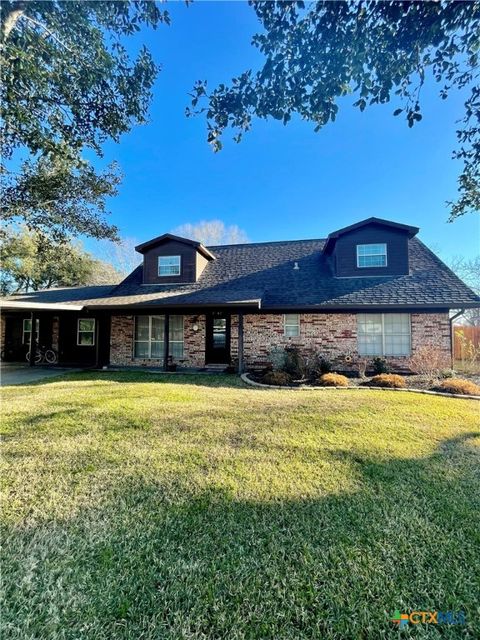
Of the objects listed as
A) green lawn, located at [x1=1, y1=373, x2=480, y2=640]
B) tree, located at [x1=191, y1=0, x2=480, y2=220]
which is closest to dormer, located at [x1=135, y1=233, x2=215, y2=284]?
green lawn, located at [x1=1, y1=373, x2=480, y2=640]

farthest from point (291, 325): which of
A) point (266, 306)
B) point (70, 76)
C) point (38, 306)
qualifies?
point (38, 306)

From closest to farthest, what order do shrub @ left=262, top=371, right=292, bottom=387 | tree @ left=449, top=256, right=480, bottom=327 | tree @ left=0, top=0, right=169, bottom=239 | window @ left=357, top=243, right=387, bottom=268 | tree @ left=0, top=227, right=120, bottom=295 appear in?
1. tree @ left=0, top=0, right=169, bottom=239
2. shrub @ left=262, top=371, right=292, bottom=387
3. window @ left=357, top=243, right=387, bottom=268
4. tree @ left=0, top=227, right=120, bottom=295
5. tree @ left=449, top=256, right=480, bottom=327

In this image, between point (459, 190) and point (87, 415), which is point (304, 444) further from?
point (459, 190)

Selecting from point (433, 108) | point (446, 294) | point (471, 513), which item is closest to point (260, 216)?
point (446, 294)

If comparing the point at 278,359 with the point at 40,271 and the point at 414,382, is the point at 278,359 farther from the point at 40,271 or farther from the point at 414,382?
the point at 40,271

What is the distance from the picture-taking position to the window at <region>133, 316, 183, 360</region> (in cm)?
1302

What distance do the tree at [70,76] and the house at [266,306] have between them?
20.0 ft

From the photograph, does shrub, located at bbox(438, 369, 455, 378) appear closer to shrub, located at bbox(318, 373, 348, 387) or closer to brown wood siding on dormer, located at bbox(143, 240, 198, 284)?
shrub, located at bbox(318, 373, 348, 387)

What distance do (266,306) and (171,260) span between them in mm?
5678

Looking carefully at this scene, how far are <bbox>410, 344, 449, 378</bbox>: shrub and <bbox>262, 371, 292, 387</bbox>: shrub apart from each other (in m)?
4.76

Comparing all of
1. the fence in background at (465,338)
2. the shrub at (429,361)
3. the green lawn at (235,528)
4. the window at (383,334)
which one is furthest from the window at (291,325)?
the fence in background at (465,338)

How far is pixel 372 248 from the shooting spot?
494 inches

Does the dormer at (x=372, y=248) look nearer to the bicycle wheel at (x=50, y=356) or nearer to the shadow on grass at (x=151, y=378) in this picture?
the shadow on grass at (x=151, y=378)

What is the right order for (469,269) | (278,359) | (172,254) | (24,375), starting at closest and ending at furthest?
(278,359) < (24,375) < (172,254) < (469,269)
